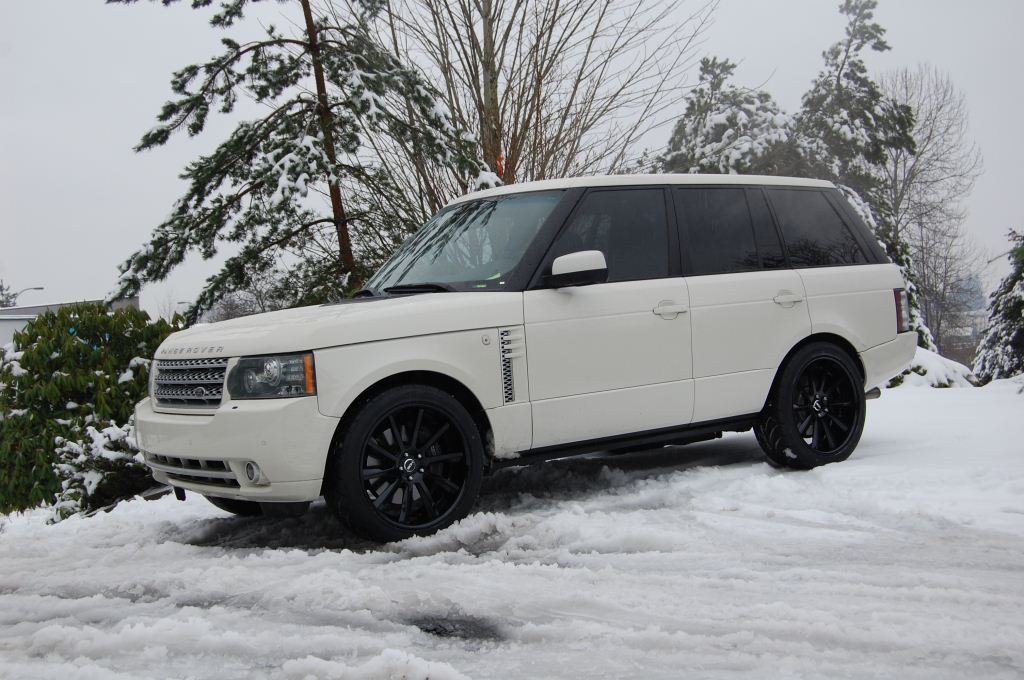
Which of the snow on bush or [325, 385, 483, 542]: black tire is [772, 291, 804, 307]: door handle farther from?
the snow on bush

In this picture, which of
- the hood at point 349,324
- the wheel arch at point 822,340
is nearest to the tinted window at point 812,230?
the wheel arch at point 822,340

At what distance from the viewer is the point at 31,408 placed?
7004 mm

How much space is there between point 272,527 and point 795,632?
10.6 feet

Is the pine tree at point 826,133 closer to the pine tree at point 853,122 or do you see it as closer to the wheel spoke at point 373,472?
the pine tree at point 853,122

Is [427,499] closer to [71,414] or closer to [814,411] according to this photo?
[814,411]

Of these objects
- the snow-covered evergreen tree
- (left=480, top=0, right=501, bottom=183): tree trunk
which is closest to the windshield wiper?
(left=480, top=0, right=501, bottom=183): tree trunk

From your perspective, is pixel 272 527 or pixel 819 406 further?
pixel 819 406

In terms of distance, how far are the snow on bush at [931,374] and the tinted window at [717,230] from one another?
304 inches

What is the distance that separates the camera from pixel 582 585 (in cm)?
378

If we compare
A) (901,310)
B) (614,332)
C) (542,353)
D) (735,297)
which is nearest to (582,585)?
(542,353)

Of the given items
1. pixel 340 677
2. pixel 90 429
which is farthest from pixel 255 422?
pixel 90 429

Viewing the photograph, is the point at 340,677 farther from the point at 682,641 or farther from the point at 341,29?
the point at 341,29

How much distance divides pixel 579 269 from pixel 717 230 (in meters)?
1.51

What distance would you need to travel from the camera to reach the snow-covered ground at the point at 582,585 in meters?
3.01
